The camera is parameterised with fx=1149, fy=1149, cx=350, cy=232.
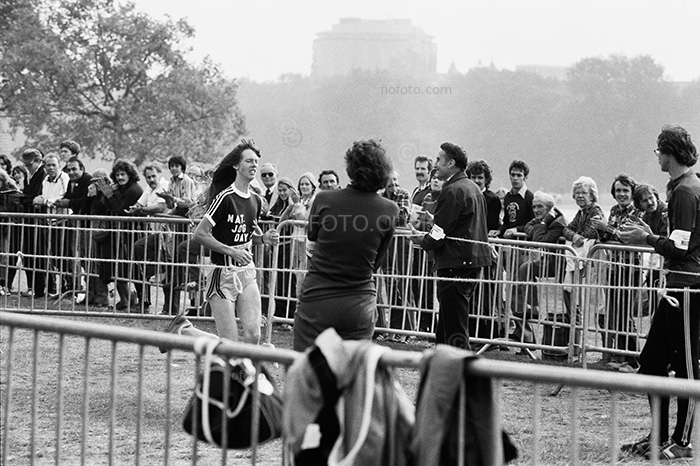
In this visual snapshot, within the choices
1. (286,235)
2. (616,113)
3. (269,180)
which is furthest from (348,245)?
(616,113)

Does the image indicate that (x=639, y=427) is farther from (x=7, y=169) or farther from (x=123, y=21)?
(x=123, y=21)

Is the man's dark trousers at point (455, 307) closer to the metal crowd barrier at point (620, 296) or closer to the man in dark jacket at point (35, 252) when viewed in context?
the metal crowd barrier at point (620, 296)

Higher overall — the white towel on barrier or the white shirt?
the white shirt

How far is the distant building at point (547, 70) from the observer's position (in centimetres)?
8605

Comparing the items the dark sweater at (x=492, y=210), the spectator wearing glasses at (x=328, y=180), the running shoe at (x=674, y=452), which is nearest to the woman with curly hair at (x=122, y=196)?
the spectator wearing glasses at (x=328, y=180)

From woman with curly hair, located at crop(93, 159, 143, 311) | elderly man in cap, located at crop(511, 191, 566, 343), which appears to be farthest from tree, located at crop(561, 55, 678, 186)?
elderly man in cap, located at crop(511, 191, 566, 343)

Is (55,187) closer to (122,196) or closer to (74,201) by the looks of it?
(74,201)

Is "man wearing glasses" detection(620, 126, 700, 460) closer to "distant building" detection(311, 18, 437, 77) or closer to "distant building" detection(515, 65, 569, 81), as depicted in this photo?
"distant building" detection(515, 65, 569, 81)

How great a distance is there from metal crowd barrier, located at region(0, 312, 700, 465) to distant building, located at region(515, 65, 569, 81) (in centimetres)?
7698

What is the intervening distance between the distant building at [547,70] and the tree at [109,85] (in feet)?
153

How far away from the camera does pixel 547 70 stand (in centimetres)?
9069

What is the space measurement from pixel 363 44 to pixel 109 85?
72.4 m

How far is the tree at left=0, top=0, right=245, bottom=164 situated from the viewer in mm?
39469

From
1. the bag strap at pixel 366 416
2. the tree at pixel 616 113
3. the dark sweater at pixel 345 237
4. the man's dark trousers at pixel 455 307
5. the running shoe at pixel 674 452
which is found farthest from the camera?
the tree at pixel 616 113
